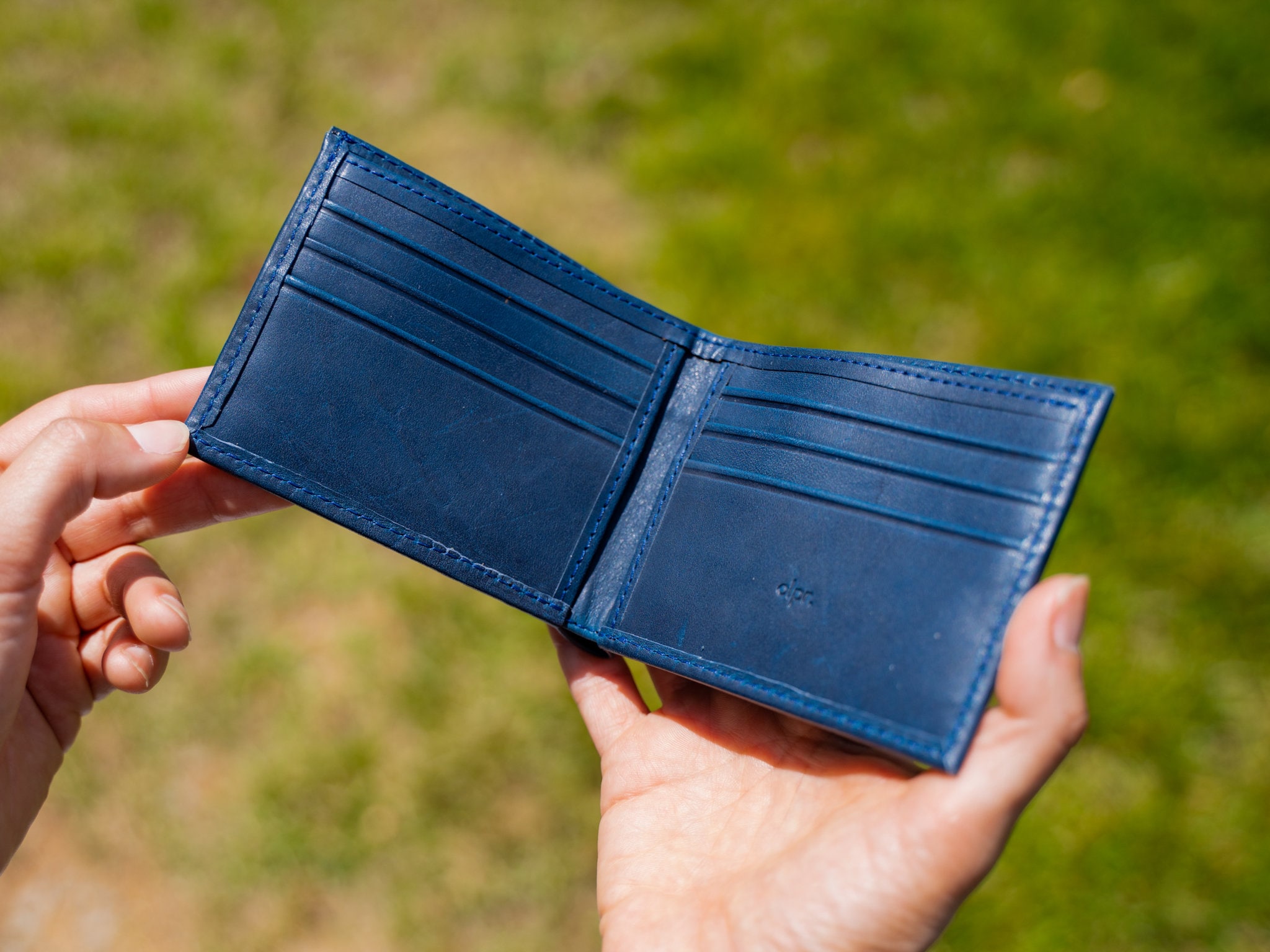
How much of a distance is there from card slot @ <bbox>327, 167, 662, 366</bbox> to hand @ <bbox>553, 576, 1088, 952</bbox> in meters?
0.77

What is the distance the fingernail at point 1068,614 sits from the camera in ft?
4.92

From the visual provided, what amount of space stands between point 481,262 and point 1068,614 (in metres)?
1.38

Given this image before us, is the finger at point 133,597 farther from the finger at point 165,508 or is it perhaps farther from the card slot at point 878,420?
the card slot at point 878,420

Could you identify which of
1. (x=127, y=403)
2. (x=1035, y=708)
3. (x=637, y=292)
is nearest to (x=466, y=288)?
(x=127, y=403)

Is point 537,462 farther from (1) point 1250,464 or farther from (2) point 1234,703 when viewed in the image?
(1) point 1250,464

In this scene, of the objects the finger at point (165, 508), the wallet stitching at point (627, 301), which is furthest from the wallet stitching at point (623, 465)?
the finger at point (165, 508)

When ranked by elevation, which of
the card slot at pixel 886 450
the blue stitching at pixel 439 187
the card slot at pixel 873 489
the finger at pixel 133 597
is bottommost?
the finger at pixel 133 597

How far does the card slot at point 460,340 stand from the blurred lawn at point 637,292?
127 centimetres

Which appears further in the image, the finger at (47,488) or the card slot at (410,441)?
the card slot at (410,441)

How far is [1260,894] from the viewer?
2.58 m

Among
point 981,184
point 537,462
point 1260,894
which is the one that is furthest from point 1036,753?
point 981,184

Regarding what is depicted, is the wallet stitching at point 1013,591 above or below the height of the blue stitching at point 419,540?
above

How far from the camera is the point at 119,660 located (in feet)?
6.36

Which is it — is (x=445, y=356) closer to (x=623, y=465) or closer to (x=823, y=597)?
(x=623, y=465)
